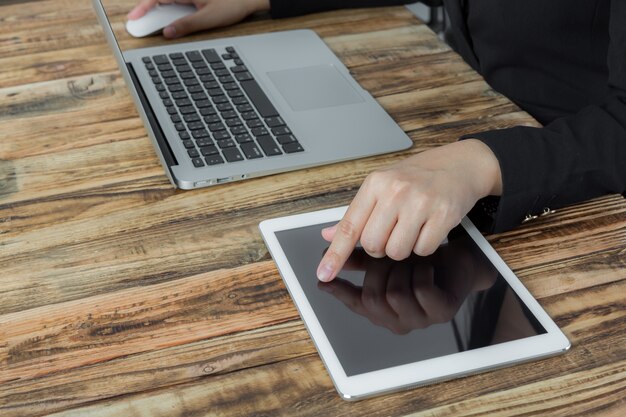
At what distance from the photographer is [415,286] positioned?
2.76ft

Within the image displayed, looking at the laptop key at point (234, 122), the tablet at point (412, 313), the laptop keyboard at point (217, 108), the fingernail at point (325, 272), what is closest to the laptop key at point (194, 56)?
the laptop keyboard at point (217, 108)

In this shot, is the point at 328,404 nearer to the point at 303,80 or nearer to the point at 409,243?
the point at 409,243

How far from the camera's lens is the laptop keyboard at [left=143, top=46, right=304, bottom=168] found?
1049mm

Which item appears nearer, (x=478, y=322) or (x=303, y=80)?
(x=478, y=322)

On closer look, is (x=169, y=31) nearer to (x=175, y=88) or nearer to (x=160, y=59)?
(x=160, y=59)

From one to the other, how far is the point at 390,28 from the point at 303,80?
0.91 feet

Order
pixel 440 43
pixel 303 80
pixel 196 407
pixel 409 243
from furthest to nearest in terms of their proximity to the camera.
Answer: pixel 440 43
pixel 303 80
pixel 409 243
pixel 196 407

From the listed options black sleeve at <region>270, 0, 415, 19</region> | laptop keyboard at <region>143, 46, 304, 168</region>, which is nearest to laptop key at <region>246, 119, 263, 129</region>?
laptop keyboard at <region>143, 46, 304, 168</region>

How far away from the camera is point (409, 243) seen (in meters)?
0.86

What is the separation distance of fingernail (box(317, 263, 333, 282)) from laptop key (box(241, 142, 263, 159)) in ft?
0.80

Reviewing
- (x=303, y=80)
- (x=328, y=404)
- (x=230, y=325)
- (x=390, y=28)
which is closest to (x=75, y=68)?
(x=303, y=80)

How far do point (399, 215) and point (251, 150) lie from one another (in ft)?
0.86

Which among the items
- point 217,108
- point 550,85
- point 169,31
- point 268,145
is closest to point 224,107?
point 217,108

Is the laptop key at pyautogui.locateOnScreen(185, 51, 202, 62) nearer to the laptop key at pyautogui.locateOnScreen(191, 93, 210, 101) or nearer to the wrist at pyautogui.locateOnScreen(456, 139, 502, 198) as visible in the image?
the laptop key at pyautogui.locateOnScreen(191, 93, 210, 101)
